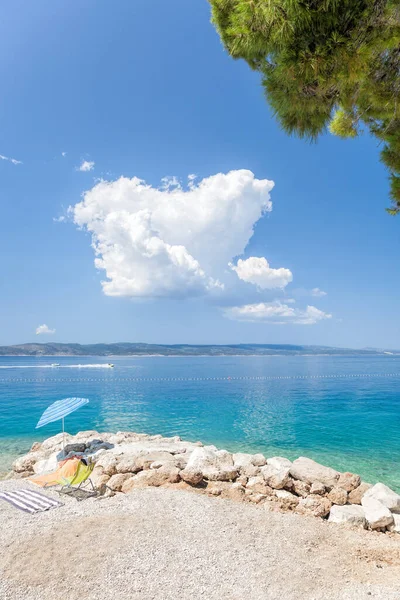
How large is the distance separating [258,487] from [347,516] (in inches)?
95.7

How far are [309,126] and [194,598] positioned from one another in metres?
Answer: 8.37

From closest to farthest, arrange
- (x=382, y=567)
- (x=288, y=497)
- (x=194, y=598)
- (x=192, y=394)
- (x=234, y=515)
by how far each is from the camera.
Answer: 1. (x=194, y=598)
2. (x=382, y=567)
3. (x=234, y=515)
4. (x=288, y=497)
5. (x=192, y=394)

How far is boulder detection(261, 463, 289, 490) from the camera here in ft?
32.7

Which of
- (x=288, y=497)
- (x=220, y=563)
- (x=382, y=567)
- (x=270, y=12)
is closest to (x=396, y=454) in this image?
(x=288, y=497)

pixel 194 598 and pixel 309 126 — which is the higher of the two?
pixel 309 126

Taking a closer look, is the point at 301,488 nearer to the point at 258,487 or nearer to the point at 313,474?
the point at 313,474

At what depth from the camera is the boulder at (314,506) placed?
868 cm

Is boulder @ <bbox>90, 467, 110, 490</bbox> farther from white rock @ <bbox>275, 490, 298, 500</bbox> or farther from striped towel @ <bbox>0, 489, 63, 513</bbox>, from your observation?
white rock @ <bbox>275, 490, 298, 500</bbox>

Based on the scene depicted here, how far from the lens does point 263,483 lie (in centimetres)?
1003

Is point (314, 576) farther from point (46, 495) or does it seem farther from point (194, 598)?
point (46, 495)

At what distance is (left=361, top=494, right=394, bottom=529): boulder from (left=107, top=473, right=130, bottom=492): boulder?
6841 mm

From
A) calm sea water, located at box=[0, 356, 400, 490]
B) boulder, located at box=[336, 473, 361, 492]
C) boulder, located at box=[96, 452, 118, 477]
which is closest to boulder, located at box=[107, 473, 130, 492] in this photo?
boulder, located at box=[96, 452, 118, 477]

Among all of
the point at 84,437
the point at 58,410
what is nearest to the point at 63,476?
the point at 58,410

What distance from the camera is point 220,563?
20.1ft
